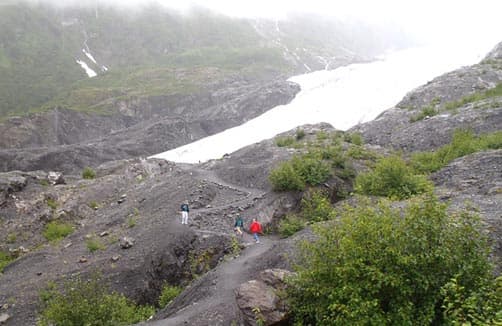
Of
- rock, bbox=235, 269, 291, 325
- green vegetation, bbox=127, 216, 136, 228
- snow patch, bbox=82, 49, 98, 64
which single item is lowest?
green vegetation, bbox=127, 216, 136, 228

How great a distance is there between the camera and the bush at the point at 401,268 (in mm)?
6520

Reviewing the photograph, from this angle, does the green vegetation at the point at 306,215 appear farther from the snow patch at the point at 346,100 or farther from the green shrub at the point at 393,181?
the snow patch at the point at 346,100

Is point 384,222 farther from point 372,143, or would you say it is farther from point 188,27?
point 188,27

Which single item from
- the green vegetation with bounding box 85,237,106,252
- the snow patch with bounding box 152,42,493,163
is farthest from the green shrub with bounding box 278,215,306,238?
the snow patch with bounding box 152,42,493,163

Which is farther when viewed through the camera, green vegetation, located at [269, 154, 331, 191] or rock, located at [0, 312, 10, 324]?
green vegetation, located at [269, 154, 331, 191]

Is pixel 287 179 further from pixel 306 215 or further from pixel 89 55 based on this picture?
pixel 89 55

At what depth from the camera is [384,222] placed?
7230 mm

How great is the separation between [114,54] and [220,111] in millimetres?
89785

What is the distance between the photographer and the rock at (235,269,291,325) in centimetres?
811

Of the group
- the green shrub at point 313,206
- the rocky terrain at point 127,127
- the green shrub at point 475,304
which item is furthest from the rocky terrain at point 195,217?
the rocky terrain at point 127,127

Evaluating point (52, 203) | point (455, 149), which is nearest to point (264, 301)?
point (455, 149)

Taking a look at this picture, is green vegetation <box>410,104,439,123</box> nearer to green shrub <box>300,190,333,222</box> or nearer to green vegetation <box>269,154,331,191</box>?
green vegetation <box>269,154,331,191</box>

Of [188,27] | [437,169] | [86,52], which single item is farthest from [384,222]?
[188,27]

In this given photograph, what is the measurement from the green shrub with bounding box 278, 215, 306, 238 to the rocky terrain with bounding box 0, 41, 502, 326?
647mm
